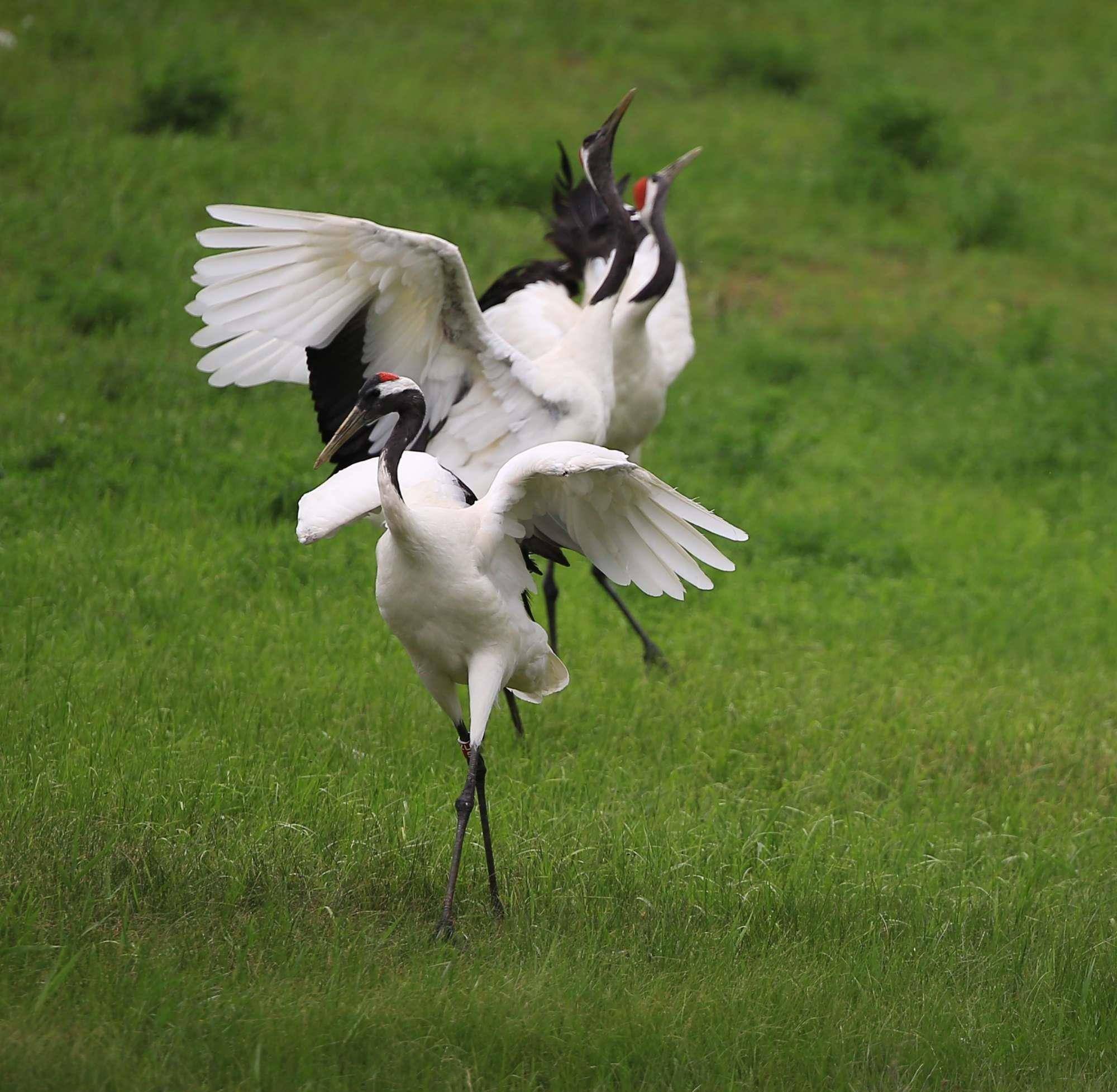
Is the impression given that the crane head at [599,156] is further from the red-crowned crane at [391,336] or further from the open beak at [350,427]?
the open beak at [350,427]

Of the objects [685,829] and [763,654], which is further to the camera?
[763,654]

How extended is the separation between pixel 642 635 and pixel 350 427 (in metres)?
2.38

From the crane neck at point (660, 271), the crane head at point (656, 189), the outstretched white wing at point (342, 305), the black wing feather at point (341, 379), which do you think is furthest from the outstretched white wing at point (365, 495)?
the crane head at point (656, 189)

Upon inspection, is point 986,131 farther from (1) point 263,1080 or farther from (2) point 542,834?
(1) point 263,1080

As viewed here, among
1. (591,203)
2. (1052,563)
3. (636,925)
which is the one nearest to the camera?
(636,925)

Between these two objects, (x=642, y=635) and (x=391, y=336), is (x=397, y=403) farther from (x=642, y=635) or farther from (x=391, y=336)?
(x=642, y=635)

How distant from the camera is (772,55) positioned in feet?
46.5

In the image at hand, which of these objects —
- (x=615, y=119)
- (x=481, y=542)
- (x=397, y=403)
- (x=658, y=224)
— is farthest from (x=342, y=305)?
(x=658, y=224)

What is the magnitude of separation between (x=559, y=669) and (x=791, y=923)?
1.08m

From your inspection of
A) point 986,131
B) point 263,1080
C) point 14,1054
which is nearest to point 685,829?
point 263,1080

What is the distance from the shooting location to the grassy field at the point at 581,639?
3594 millimetres

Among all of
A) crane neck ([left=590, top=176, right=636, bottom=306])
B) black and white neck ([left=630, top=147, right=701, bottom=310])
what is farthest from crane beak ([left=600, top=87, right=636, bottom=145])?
black and white neck ([left=630, top=147, right=701, bottom=310])

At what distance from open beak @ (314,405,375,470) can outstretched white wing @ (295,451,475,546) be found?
0.14 meters

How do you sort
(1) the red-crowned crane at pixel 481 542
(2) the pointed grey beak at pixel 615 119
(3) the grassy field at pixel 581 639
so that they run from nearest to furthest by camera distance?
(3) the grassy field at pixel 581 639
(1) the red-crowned crane at pixel 481 542
(2) the pointed grey beak at pixel 615 119
